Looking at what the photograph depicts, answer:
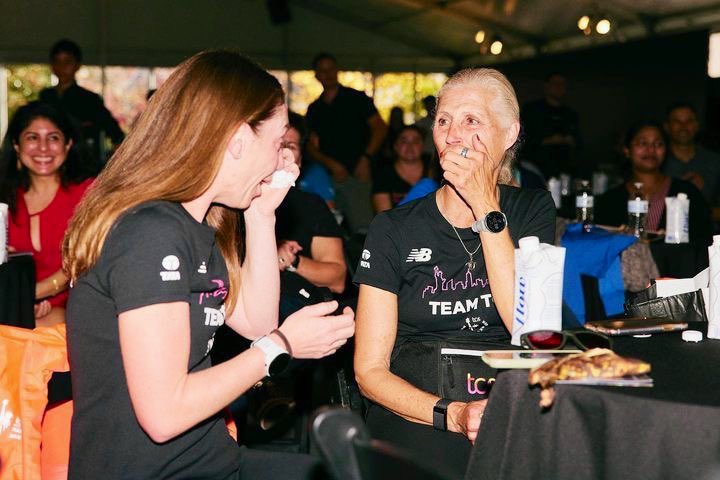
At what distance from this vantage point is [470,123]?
2441mm

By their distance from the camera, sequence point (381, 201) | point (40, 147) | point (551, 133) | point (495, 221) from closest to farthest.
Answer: point (495, 221) < point (40, 147) < point (381, 201) < point (551, 133)

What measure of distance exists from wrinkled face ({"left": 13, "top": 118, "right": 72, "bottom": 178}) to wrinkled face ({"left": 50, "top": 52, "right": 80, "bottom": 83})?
12.7 ft

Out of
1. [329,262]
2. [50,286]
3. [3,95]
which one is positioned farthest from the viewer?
[3,95]

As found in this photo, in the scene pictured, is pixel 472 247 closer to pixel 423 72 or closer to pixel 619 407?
pixel 619 407

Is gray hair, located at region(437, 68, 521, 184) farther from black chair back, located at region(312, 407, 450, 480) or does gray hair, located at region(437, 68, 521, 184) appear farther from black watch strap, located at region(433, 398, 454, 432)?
black chair back, located at region(312, 407, 450, 480)

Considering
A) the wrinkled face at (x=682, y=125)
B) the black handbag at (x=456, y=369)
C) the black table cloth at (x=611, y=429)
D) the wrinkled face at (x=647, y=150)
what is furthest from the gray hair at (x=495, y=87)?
the wrinkled face at (x=682, y=125)

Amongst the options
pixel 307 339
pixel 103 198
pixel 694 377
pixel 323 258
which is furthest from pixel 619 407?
pixel 323 258

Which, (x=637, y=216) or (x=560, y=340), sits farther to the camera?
Result: (x=637, y=216)

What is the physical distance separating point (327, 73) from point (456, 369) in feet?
21.6

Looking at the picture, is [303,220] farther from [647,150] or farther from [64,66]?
[64,66]

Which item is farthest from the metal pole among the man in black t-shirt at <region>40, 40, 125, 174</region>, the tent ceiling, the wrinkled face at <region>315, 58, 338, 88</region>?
the wrinkled face at <region>315, 58, 338, 88</region>

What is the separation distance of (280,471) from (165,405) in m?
0.51

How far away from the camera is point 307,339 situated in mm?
1788

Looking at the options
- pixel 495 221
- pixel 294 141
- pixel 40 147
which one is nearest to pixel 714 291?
pixel 495 221
